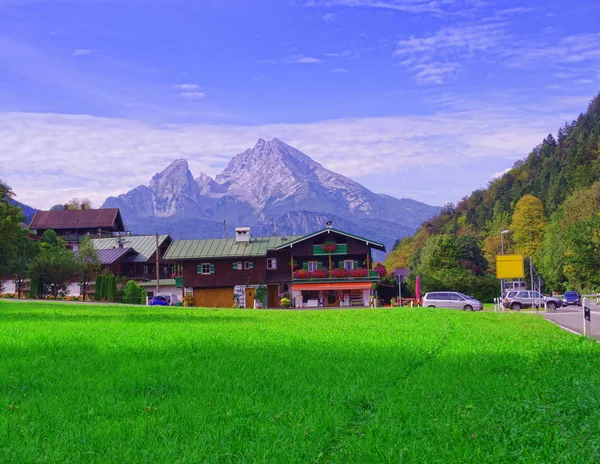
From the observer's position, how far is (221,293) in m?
70.1

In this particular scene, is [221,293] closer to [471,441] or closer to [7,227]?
[7,227]

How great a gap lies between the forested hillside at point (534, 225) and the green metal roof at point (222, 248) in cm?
1807

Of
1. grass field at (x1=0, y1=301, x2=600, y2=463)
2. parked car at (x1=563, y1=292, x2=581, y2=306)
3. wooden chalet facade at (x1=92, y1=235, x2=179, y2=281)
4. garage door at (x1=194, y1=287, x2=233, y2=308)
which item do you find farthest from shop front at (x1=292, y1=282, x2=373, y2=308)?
grass field at (x1=0, y1=301, x2=600, y2=463)

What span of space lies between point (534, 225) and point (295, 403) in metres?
102

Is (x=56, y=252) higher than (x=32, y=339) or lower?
higher

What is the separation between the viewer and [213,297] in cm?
7006

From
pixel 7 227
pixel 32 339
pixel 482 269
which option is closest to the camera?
pixel 32 339

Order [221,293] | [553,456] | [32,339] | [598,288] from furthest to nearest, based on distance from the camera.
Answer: [221,293], [598,288], [32,339], [553,456]

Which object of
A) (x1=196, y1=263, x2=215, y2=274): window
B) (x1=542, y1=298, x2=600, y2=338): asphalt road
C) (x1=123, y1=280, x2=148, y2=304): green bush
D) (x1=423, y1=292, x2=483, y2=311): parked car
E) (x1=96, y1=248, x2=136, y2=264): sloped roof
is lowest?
(x1=542, y1=298, x2=600, y2=338): asphalt road

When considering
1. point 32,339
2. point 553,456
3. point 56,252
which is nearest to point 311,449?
point 553,456

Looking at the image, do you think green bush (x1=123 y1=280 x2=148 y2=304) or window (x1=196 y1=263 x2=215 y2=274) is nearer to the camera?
green bush (x1=123 y1=280 x2=148 y2=304)

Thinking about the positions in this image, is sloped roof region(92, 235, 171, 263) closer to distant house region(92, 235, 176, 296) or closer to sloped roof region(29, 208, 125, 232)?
distant house region(92, 235, 176, 296)

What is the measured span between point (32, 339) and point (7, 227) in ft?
136

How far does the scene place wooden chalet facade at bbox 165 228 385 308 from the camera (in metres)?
65.8
